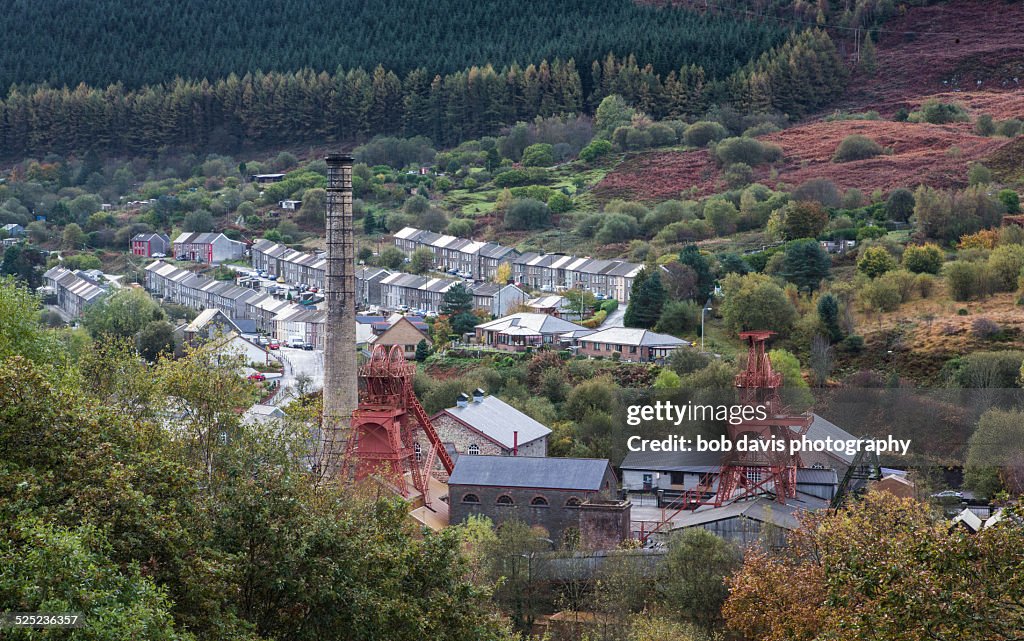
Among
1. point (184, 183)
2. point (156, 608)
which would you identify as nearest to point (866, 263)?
point (156, 608)

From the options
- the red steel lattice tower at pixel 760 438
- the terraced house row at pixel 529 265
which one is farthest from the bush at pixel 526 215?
the red steel lattice tower at pixel 760 438

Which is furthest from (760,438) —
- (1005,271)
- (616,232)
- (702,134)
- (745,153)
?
(702,134)

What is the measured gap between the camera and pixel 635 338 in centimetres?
4475

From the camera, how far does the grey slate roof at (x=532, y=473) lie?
90.7ft

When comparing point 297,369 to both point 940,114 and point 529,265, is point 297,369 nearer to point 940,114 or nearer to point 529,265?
point 529,265

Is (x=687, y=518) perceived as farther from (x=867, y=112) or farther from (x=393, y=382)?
(x=867, y=112)

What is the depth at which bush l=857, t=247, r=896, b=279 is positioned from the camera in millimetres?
48125

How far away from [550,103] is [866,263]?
46748mm

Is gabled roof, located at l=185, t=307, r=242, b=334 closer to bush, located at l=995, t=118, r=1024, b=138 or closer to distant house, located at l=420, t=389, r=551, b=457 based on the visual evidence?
distant house, located at l=420, t=389, r=551, b=457

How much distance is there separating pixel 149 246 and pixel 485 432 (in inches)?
1774

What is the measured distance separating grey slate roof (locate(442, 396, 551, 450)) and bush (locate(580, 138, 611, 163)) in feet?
156

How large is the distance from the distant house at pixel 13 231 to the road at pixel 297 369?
109ft

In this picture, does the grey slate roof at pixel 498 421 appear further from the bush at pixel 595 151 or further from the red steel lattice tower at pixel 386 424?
→ the bush at pixel 595 151

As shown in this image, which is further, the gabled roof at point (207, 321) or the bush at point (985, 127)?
the bush at point (985, 127)
